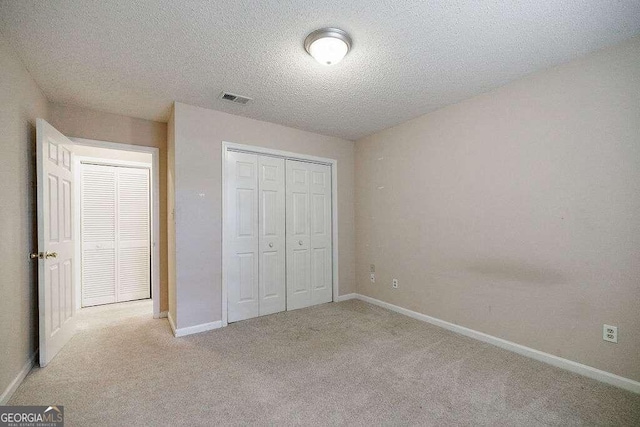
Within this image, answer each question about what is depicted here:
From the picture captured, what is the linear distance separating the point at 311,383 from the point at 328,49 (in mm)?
2405

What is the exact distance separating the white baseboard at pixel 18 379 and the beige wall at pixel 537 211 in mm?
3585

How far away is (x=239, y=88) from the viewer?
2.68 metres

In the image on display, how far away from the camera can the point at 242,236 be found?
3428mm

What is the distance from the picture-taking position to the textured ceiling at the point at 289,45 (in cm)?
169

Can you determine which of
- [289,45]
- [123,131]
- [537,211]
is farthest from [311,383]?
[123,131]

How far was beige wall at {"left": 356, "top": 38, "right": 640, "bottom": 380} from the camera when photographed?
6.54 feet

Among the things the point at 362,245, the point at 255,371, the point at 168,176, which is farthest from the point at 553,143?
the point at 168,176

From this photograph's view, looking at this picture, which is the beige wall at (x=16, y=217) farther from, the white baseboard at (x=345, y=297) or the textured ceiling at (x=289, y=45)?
the white baseboard at (x=345, y=297)

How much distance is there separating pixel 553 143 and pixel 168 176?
3.96 metres

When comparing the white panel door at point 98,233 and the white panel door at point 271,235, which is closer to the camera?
the white panel door at point 271,235

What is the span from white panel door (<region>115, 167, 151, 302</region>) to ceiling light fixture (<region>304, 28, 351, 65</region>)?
3.70 meters

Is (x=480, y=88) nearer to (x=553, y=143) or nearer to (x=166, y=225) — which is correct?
(x=553, y=143)

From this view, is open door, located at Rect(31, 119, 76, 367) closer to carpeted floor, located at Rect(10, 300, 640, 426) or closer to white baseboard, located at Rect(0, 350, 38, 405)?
white baseboard, located at Rect(0, 350, 38, 405)

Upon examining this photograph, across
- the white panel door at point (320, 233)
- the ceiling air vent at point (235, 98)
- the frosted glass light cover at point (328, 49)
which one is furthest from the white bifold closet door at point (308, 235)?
the frosted glass light cover at point (328, 49)
